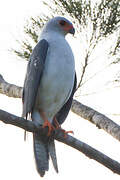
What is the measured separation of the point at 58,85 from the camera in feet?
11.3

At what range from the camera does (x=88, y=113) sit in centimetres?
344

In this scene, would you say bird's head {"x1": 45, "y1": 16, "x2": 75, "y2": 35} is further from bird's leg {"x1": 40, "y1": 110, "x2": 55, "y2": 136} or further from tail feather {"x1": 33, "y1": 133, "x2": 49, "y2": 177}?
tail feather {"x1": 33, "y1": 133, "x2": 49, "y2": 177}

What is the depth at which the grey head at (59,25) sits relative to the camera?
3.98m

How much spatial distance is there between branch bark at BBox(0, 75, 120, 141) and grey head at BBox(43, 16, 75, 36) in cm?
66

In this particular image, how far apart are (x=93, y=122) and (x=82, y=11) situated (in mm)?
1110

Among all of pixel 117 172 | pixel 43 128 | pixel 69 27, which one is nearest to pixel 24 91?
pixel 43 128

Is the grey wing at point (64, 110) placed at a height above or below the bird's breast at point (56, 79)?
below

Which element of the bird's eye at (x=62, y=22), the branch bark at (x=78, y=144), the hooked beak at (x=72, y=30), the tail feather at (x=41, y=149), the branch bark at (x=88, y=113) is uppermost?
the bird's eye at (x=62, y=22)

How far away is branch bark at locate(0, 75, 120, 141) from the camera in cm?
319

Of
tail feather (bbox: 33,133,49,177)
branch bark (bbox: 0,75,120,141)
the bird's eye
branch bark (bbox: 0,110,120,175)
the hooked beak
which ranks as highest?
the bird's eye

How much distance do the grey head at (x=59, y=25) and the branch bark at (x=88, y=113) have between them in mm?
661

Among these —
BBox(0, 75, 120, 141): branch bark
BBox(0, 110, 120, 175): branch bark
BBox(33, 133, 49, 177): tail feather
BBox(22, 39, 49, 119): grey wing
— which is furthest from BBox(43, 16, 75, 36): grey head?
BBox(0, 110, 120, 175): branch bark

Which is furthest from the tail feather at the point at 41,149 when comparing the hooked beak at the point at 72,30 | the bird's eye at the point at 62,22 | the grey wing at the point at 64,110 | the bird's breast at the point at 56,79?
the bird's eye at the point at 62,22

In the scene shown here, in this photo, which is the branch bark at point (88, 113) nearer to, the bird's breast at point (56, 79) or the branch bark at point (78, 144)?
the bird's breast at point (56, 79)
